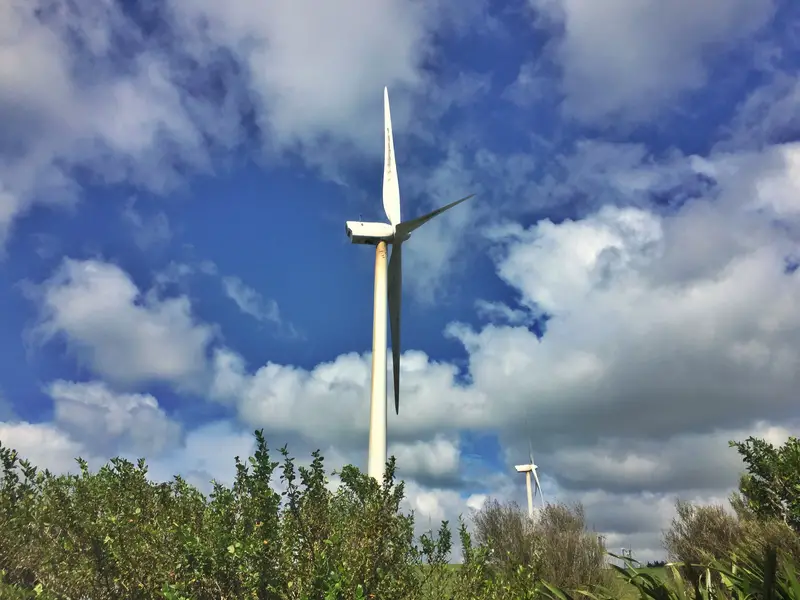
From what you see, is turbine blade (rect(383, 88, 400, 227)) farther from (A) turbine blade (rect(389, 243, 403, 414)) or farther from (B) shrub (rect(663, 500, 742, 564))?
(B) shrub (rect(663, 500, 742, 564))

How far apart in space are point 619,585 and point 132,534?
6631 centimetres

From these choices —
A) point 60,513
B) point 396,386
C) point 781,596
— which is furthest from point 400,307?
point 781,596

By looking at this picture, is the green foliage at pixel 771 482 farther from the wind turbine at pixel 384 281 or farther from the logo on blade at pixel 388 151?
the logo on blade at pixel 388 151

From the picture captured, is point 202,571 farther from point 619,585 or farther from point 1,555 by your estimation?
point 619,585

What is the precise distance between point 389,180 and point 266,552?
1279 inches

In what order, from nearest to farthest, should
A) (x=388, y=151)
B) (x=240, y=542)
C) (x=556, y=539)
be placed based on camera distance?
1. (x=240, y=542)
2. (x=388, y=151)
3. (x=556, y=539)

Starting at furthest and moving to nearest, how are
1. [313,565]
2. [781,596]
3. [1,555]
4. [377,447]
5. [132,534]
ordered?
1. [377,447]
2. [1,555]
3. [132,534]
4. [313,565]
5. [781,596]

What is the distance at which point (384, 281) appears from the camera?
33.0 m

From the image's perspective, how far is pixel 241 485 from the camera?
11.5 meters

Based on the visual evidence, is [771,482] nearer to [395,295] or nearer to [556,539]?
[395,295]

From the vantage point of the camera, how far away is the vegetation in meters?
8.91

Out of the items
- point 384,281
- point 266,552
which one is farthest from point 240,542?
point 384,281

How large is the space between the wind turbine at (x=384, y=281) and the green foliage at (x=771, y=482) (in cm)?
1926

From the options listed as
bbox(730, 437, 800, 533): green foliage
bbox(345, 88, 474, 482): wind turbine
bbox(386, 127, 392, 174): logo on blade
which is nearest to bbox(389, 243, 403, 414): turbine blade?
bbox(345, 88, 474, 482): wind turbine
